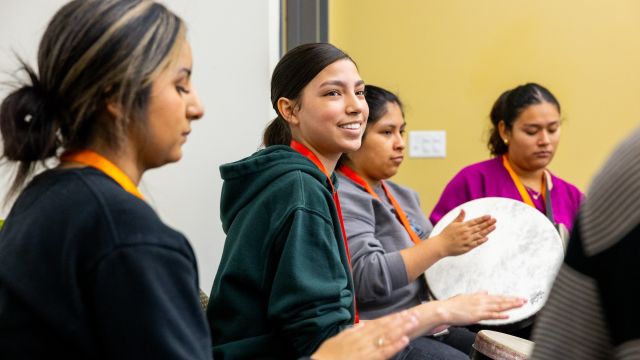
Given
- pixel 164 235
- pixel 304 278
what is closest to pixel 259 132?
pixel 304 278

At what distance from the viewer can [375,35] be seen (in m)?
4.01

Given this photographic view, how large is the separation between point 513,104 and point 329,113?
1538 mm

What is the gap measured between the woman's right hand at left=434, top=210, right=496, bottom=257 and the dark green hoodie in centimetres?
51

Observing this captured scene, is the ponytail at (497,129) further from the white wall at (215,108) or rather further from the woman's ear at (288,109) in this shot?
the woman's ear at (288,109)

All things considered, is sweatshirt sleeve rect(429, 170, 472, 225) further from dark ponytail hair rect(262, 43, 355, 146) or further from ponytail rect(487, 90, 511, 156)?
dark ponytail hair rect(262, 43, 355, 146)

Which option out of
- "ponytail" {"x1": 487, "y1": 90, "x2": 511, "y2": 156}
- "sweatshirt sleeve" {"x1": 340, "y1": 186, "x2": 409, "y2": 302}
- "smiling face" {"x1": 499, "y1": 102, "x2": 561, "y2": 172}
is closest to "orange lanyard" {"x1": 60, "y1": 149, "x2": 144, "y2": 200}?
"sweatshirt sleeve" {"x1": 340, "y1": 186, "x2": 409, "y2": 302}

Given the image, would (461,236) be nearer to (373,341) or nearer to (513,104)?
(373,341)

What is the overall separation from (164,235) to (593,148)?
3.47 m

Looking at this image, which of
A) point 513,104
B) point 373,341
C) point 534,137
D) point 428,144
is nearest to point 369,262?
point 373,341

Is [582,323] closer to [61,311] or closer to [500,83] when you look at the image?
[61,311]

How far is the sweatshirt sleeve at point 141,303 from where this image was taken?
953mm

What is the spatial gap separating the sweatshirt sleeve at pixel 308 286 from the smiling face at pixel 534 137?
172 centimetres

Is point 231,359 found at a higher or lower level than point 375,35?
lower

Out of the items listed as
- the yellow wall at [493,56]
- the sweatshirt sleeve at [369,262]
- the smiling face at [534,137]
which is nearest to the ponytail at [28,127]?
the sweatshirt sleeve at [369,262]
